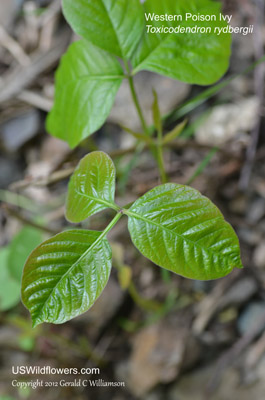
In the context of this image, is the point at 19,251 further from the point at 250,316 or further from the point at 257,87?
the point at 257,87

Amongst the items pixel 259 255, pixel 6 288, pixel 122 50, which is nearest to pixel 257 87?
pixel 259 255

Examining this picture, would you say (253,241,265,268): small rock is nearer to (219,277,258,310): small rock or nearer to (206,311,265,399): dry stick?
(219,277,258,310): small rock

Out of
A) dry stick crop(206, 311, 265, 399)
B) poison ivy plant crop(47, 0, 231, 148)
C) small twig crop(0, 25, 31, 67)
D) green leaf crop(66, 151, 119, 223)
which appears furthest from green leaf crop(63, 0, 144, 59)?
small twig crop(0, 25, 31, 67)

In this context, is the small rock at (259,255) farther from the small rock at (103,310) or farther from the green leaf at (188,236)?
the green leaf at (188,236)

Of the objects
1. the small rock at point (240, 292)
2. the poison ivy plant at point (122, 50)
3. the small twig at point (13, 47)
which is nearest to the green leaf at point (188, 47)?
the poison ivy plant at point (122, 50)

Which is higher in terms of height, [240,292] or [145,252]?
[145,252]

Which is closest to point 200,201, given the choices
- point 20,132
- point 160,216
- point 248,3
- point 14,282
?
point 160,216
